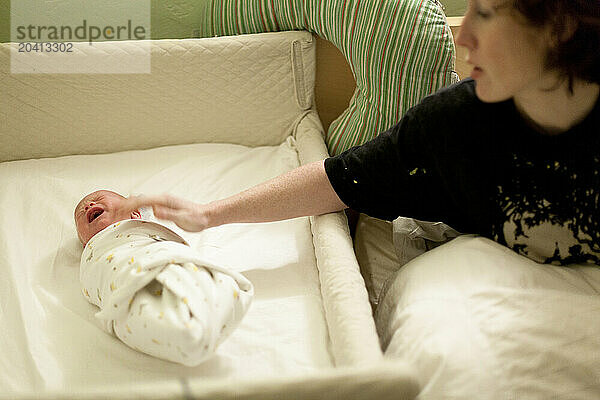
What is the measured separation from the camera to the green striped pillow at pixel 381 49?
4.26ft

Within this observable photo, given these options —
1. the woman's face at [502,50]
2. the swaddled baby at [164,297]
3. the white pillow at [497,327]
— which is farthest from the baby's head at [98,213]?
the woman's face at [502,50]

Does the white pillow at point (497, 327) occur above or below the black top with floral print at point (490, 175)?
below

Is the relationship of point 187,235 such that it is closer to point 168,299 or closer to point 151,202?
point 151,202

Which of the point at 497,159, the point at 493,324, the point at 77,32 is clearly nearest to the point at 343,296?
the point at 493,324

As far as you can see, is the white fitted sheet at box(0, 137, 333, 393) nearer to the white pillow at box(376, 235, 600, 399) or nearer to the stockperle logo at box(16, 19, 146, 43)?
the white pillow at box(376, 235, 600, 399)

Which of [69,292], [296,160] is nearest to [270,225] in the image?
[296,160]

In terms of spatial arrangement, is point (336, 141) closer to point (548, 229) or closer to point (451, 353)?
point (548, 229)

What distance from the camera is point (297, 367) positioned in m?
0.89

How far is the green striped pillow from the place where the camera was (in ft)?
4.26

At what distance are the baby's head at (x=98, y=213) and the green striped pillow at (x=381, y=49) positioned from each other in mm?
538

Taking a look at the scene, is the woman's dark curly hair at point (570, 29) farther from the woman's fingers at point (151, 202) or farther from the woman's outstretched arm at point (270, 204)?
the woman's fingers at point (151, 202)

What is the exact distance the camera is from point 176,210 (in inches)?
44.9

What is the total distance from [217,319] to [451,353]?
316 mm

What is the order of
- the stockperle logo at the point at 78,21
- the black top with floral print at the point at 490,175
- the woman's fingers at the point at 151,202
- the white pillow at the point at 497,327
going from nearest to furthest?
the white pillow at the point at 497,327
the black top with floral print at the point at 490,175
the woman's fingers at the point at 151,202
the stockperle logo at the point at 78,21
